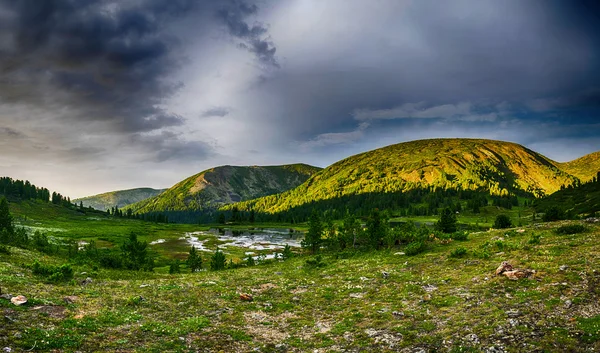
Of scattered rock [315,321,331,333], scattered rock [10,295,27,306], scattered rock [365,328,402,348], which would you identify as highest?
scattered rock [10,295,27,306]

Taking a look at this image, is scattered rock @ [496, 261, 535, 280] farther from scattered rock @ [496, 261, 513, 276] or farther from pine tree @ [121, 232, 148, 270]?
Answer: pine tree @ [121, 232, 148, 270]

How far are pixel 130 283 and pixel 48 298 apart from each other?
378 inches

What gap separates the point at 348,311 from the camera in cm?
1895

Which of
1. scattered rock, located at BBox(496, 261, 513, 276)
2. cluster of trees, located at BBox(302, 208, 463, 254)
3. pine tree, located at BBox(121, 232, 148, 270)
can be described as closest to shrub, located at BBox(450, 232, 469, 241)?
cluster of trees, located at BBox(302, 208, 463, 254)

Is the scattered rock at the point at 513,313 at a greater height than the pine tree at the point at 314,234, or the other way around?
the scattered rock at the point at 513,313

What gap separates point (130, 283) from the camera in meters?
28.0

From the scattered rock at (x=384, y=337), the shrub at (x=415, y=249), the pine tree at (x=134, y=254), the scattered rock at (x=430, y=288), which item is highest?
the shrub at (x=415, y=249)

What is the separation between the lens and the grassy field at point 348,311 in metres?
12.8

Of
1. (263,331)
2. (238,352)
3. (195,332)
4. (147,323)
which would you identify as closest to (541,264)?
(263,331)

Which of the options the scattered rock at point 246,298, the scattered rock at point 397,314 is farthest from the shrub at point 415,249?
the scattered rock at point 246,298

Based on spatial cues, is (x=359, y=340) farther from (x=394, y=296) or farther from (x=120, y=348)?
(x=120, y=348)

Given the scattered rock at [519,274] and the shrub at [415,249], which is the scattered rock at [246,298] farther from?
the shrub at [415,249]

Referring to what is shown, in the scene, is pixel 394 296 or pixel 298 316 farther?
pixel 394 296

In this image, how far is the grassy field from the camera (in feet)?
42.0
